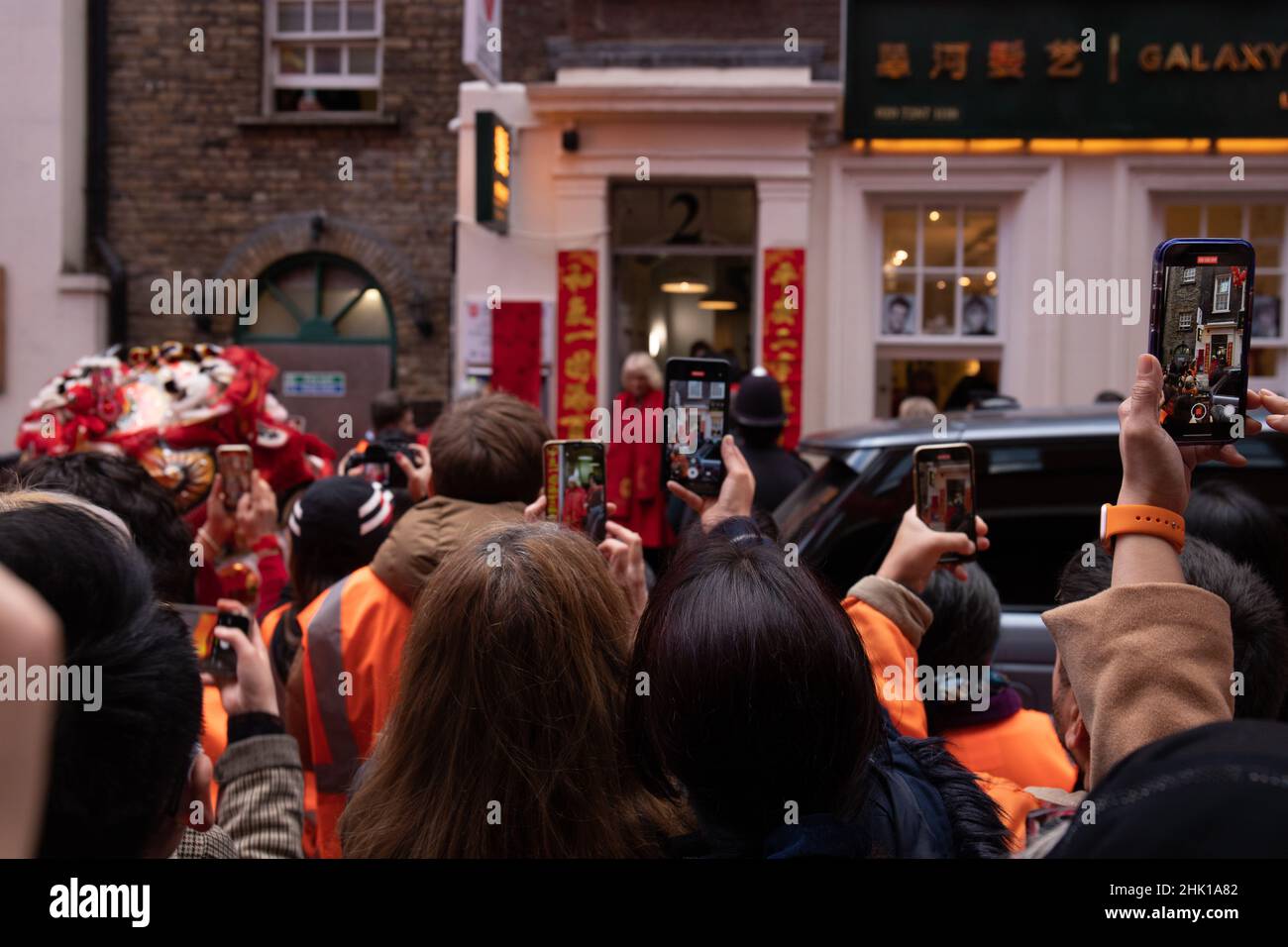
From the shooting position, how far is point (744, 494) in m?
2.72

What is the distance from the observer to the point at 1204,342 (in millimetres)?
1782

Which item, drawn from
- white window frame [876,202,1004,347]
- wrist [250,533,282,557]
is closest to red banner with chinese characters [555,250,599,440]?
white window frame [876,202,1004,347]

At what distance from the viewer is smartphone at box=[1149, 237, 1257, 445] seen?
5.62 ft

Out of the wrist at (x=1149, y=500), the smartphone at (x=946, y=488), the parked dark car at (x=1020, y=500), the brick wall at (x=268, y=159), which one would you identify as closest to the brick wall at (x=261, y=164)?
the brick wall at (x=268, y=159)

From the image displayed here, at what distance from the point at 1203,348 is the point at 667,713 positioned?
99cm

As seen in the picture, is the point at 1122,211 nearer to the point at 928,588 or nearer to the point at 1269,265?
the point at 1269,265

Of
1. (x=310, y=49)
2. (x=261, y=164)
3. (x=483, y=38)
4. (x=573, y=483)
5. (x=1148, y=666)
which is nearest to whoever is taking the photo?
(x=1148, y=666)

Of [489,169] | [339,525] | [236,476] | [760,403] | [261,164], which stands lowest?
[339,525]

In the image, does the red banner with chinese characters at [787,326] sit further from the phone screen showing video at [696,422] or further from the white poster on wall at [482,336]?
the phone screen showing video at [696,422]

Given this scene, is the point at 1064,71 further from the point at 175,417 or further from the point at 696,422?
the point at 696,422

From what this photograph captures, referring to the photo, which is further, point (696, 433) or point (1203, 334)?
point (696, 433)

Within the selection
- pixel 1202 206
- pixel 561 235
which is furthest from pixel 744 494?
pixel 1202 206

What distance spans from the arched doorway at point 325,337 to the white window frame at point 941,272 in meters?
4.67

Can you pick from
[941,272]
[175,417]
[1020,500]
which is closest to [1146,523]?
[1020,500]
